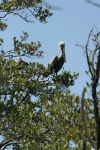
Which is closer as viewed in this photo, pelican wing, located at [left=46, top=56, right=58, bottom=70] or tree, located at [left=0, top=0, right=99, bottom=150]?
tree, located at [left=0, top=0, right=99, bottom=150]

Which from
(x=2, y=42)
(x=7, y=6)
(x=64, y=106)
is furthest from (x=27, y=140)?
(x=7, y=6)

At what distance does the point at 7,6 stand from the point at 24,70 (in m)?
4.03

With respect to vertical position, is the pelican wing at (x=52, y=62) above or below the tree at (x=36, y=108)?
above

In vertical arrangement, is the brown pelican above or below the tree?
above

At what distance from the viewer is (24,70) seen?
12164 millimetres

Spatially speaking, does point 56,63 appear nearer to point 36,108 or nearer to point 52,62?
point 52,62

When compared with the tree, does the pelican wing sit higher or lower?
higher

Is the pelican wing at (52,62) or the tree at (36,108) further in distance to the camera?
the pelican wing at (52,62)

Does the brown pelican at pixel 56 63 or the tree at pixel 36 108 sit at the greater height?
the brown pelican at pixel 56 63

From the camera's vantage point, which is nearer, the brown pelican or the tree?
the tree

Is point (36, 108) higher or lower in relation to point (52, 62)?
lower

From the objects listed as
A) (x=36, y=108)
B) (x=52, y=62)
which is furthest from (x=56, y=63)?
(x=36, y=108)

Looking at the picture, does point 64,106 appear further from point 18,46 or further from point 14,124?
point 18,46

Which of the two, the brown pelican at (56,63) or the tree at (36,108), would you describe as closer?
the tree at (36,108)
